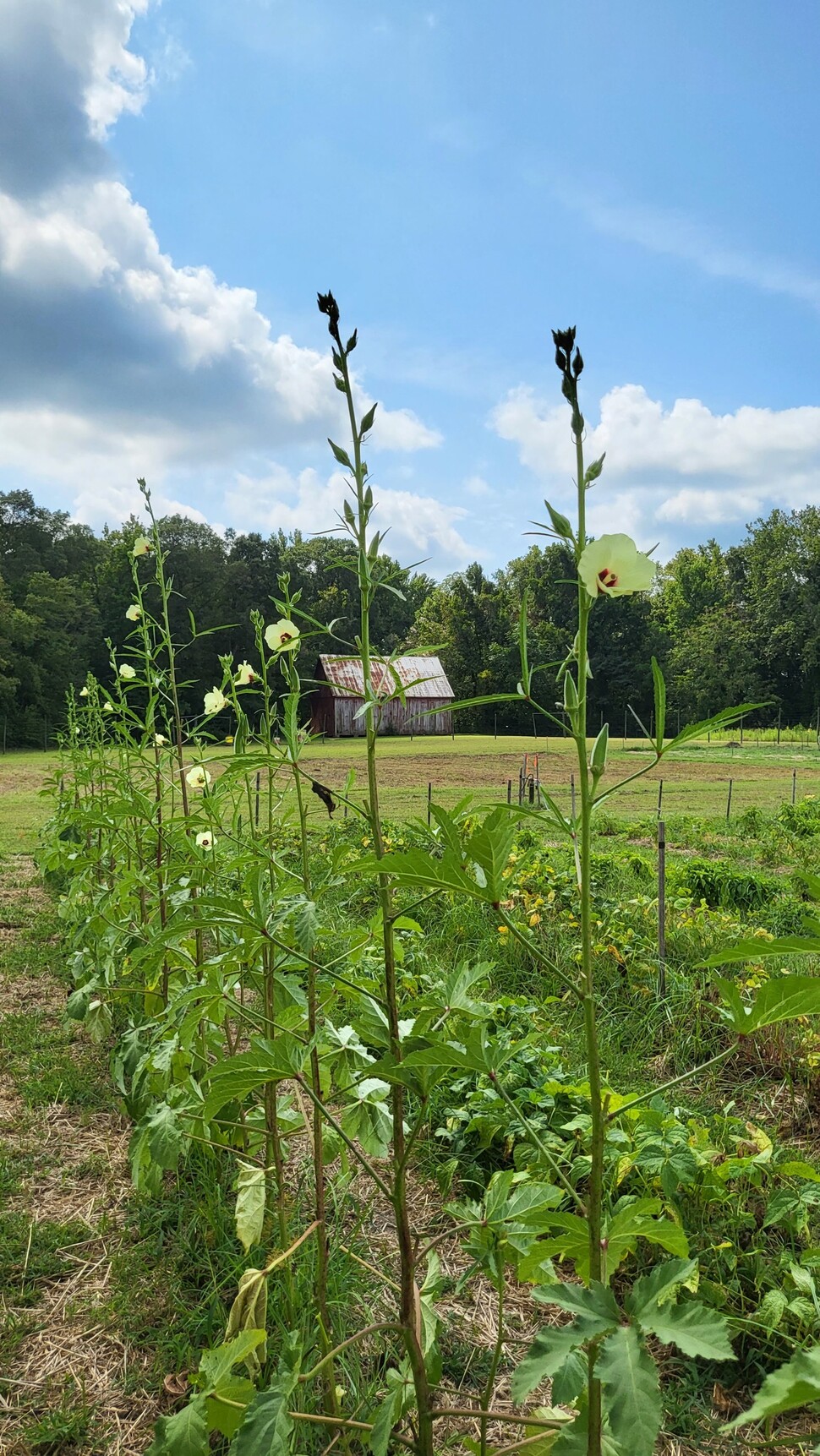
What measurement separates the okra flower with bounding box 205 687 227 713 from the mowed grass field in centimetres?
274

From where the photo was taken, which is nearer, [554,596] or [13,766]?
[13,766]

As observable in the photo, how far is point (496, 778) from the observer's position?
16.6m

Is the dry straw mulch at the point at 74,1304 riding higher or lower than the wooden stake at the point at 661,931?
lower

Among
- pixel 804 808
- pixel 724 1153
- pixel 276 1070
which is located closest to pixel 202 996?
pixel 276 1070

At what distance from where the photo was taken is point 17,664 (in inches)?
1225

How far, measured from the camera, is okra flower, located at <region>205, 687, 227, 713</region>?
2.28 metres

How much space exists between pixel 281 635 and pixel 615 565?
0.94m

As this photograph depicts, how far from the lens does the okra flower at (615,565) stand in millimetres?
877

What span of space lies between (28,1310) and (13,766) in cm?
2036

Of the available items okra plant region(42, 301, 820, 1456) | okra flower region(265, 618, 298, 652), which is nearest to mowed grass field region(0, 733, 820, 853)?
okra plant region(42, 301, 820, 1456)

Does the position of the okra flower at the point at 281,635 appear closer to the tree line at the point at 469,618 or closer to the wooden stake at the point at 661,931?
the wooden stake at the point at 661,931

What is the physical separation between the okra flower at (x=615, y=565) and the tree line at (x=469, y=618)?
31.1m

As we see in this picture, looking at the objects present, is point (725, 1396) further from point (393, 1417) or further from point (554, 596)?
point (554, 596)

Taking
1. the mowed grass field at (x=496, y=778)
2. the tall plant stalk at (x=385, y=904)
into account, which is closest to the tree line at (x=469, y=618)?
the mowed grass field at (x=496, y=778)
